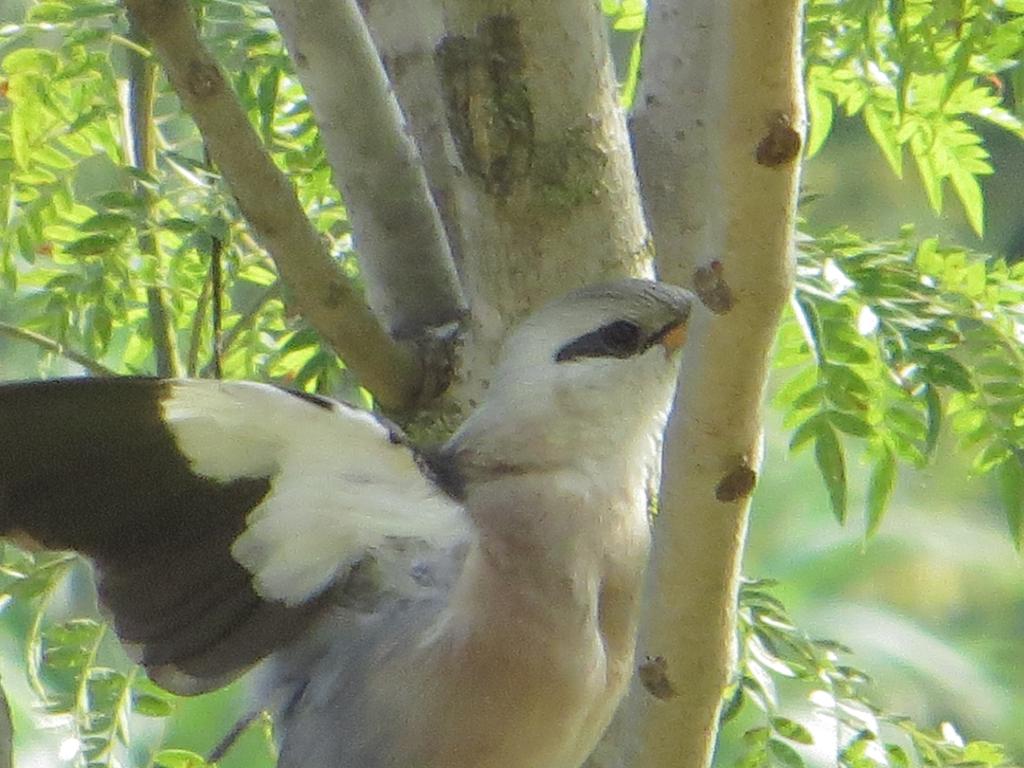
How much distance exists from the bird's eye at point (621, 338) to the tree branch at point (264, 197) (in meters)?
0.13

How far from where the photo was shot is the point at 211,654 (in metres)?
0.88

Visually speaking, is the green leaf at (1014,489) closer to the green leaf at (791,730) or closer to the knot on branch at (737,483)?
the green leaf at (791,730)

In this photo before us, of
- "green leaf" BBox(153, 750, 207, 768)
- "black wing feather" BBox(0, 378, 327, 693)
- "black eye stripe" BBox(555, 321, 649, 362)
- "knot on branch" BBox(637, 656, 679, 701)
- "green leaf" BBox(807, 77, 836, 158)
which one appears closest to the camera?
"knot on branch" BBox(637, 656, 679, 701)

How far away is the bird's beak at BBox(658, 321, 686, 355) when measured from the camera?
0.93 metres

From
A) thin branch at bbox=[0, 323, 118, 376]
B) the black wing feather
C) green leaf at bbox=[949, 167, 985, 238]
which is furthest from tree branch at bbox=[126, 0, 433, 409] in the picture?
green leaf at bbox=[949, 167, 985, 238]

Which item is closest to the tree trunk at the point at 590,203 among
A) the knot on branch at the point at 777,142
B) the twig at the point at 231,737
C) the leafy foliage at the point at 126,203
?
the knot on branch at the point at 777,142

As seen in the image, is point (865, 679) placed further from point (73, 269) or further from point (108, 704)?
point (73, 269)

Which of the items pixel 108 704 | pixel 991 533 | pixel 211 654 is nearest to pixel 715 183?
pixel 211 654

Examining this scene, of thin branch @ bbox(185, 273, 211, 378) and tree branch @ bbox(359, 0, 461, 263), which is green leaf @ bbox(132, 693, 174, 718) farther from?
tree branch @ bbox(359, 0, 461, 263)

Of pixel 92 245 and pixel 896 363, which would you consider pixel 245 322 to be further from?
pixel 896 363

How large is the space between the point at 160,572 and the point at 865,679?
0.45 m

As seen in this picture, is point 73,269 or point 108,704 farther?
point 73,269

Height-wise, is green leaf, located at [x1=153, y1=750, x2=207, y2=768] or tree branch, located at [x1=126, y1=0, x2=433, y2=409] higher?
tree branch, located at [x1=126, y1=0, x2=433, y2=409]

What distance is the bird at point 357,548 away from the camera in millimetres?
826
